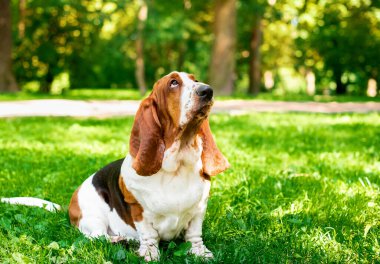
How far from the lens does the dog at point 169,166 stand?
2910 mm

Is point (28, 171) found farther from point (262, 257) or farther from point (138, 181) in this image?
point (262, 257)

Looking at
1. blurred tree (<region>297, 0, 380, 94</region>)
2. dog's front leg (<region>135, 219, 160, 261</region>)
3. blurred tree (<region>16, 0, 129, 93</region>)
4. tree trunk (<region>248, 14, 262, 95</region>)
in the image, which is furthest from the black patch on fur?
blurred tree (<region>297, 0, 380, 94</region>)

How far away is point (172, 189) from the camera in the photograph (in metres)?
2.99

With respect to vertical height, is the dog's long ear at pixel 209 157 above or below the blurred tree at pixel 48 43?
below

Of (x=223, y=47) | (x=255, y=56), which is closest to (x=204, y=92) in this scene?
(x=223, y=47)

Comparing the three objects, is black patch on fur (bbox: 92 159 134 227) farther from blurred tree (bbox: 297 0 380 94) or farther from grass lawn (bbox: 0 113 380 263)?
blurred tree (bbox: 297 0 380 94)

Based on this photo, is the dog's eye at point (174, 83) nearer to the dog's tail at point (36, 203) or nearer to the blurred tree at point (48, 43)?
the dog's tail at point (36, 203)

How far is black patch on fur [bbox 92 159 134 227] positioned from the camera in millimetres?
3348

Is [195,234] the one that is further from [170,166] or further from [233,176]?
[233,176]

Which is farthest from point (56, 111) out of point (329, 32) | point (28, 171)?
point (329, 32)

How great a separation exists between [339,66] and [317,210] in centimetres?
2828

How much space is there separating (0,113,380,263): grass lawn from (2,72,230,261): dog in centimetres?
16

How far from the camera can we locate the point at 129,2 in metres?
20.2

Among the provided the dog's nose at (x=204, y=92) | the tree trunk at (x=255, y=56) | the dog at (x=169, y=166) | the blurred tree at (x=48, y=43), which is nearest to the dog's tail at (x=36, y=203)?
the dog at (x=169, y=166)
